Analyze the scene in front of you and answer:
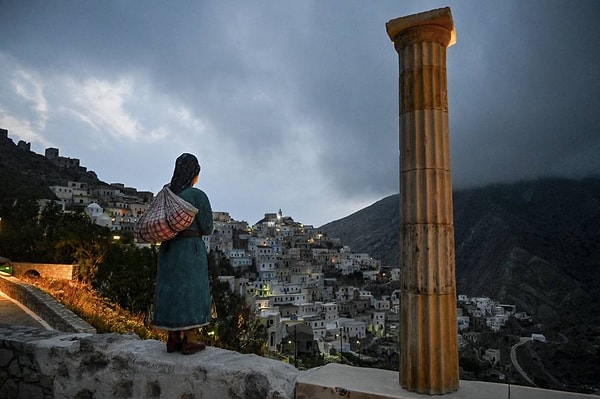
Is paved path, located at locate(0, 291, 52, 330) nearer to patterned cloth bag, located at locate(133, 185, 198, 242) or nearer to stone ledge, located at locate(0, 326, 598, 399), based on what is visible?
stone ledge, located at locate(0, 326, 598, 399)

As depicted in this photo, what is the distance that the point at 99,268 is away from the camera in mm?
19688

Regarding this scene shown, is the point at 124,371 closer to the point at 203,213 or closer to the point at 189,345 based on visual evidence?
the point at 189,345

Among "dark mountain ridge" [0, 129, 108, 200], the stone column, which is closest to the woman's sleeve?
the stone column

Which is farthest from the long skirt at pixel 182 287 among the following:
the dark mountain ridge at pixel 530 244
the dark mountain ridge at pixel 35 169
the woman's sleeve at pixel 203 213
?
the dark mountain ridge at pixel 530 244

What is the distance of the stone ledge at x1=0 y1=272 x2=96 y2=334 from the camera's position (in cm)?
880

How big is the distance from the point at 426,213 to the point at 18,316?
1204 centimetres

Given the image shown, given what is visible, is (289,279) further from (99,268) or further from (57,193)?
(99,268)

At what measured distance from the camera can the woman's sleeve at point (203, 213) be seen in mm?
3244

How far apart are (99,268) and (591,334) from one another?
4844 centimetres

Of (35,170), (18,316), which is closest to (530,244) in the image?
(18,316)

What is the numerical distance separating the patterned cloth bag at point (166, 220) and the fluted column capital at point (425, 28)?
195 cm

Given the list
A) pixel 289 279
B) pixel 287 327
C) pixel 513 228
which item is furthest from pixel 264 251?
pixel 513 228

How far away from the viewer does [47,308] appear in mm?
9961

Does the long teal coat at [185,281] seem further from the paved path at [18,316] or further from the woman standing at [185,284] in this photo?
the paved path at [18,316]
